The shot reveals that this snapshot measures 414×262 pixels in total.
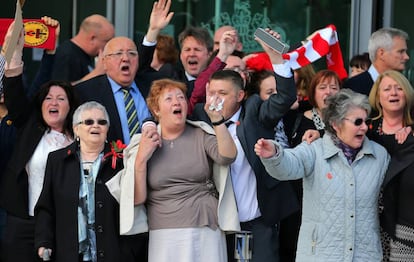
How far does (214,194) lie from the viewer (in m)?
7.01

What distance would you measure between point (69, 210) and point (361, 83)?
273 centimetres

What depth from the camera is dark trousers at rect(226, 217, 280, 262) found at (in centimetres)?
717

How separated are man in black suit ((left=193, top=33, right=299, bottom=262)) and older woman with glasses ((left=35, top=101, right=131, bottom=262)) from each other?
32.0 inches

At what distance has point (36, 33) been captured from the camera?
26.1 feet

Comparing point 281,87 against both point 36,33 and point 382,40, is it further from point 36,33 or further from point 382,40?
point 36,33

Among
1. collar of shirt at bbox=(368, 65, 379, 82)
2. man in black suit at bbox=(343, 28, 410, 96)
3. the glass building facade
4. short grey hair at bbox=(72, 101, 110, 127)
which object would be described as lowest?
short grey hair at bbox=(72, 101, 110, 127)

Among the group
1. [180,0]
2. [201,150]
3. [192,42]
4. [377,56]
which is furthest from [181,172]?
[180,0]

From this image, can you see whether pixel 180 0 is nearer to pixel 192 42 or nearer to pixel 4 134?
pixel 192 42

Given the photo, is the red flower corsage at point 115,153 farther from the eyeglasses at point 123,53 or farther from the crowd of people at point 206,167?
the eyeglasses at point 123,53

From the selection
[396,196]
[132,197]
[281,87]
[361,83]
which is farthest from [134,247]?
[361,83]

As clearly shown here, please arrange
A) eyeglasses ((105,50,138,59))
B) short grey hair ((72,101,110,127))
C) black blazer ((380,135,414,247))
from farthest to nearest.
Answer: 1. eyeglasses ((105,50,138,59))
2. short grey hair ((72,101,110,127))
3. black blazer ((380,135,414,247))

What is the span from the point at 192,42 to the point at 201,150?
1.73 meters

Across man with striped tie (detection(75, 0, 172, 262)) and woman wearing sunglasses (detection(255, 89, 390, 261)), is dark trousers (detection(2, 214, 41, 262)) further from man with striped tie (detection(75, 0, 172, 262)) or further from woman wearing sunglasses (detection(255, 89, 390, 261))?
woman wearing sunglasses (detection(255, 89, 390, 261))

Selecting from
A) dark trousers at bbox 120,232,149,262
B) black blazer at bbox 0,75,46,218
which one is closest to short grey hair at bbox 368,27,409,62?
dark trousers at bbox 120,232,149,262
